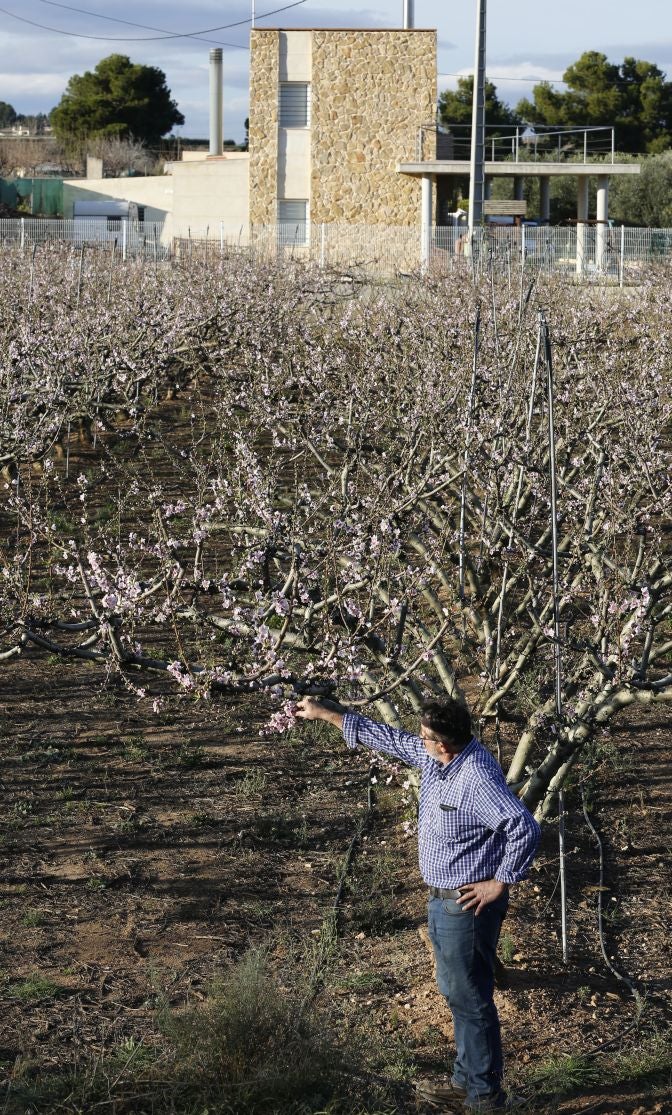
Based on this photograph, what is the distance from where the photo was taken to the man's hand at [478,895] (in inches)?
159

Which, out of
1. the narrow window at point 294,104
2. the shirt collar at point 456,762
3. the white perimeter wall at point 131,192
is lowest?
the shirt collar at point 456,762

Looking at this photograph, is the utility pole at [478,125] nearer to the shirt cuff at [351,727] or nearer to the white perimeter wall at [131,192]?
the shirt cuff at [351,727]

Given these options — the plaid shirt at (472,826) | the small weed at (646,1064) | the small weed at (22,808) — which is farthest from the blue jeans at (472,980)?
the small weed at (22,808)

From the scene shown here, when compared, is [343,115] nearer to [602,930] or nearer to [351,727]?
[602,930]

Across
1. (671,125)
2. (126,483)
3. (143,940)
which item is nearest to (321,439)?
(126,483)

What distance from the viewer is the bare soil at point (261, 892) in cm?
492

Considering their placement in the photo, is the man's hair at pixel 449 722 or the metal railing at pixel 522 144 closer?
the man's hair at pixel 449 722

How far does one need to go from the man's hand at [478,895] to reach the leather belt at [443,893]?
2cm

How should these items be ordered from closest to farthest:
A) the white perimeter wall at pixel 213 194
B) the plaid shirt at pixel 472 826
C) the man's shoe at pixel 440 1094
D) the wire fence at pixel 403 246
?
1. the plaid shirt at pixel 472 826
2. the man's shoe at pixel 440 1094
3. the wire fence at pixel 403 246
4. the white perimeter wall at pixel 213 194

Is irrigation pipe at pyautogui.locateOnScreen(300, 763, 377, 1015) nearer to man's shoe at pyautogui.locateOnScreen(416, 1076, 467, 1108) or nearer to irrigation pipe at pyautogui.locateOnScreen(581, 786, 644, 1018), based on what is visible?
man's shoe at pyautogui.locateOnScreen(416, 1076, 467, 1108)

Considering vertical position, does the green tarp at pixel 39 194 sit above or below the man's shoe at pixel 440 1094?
above

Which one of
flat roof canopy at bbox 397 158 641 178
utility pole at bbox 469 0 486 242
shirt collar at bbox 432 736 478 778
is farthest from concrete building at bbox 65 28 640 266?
shirt collar at bbox 432 736 478 778

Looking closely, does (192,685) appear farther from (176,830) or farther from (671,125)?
(671,125)

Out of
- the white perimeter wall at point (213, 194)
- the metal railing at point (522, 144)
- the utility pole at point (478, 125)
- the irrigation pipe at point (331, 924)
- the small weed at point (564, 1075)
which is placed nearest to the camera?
the small weed at point (564, 1075)
